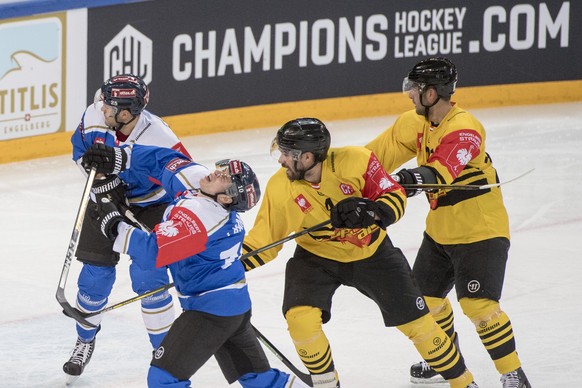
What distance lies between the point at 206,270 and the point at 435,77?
1437mm

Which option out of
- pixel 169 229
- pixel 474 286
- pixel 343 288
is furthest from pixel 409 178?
pixel 343 288

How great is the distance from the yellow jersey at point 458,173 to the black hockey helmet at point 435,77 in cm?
11

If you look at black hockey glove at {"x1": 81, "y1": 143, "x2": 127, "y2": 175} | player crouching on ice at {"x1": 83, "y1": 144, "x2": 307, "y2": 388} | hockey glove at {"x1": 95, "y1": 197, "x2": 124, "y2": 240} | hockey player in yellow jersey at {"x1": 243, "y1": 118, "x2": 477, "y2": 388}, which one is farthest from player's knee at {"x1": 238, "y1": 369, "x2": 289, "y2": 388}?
black hockey glove at {"x1": 81, "y1": 143, "x2": 127, "y2": 175}

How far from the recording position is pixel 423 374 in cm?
585

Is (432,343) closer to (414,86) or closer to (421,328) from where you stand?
(421,328)

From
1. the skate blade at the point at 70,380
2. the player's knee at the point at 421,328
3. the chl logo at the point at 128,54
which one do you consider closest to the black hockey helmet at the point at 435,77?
the player's knee at the point at 421,328

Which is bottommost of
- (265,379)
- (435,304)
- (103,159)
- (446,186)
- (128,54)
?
(265,379)

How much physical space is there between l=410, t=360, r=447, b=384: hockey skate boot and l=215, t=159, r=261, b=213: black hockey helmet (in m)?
1.60

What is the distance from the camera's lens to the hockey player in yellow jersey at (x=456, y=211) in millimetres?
5336

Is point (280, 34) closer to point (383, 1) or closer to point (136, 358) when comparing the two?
point (383, 1)

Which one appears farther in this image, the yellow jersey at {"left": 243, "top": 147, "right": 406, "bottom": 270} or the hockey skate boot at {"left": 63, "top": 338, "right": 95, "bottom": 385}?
the hockey skate boot at {"left": 63, "top": 338, "right": 95, "bottom": 385}

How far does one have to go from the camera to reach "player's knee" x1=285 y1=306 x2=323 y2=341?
5.09 metres

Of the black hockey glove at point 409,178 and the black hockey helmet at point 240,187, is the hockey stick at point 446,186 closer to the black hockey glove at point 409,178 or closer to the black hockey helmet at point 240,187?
the black hockey glove at point 409,178

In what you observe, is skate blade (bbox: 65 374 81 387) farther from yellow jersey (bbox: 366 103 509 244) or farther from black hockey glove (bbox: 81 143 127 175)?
yellow jersey (bbox: 366 103 509 244)
